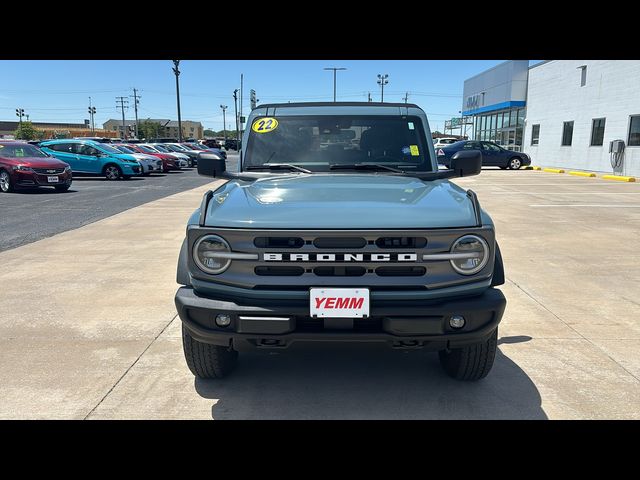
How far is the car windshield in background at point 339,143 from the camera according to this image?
4324 mm

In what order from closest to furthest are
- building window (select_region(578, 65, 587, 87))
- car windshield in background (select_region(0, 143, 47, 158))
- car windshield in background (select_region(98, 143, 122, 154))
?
1. car windshield in background (select_region(0, 143, 47, 158))
2. car windshield in background (select_region(98, 143, 122, 154))
3. building window (select_region(578, 65, 587, 87))

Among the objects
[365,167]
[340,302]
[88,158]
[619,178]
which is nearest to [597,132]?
[619,178]

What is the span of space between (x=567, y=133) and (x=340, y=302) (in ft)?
90.9

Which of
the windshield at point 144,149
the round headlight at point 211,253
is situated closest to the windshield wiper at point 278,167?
the round headlight at point 211,253

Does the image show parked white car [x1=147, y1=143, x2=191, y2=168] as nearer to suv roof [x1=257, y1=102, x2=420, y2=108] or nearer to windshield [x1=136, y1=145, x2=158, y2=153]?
windshield [x1=136, y1=145, x2=158, y2=153]

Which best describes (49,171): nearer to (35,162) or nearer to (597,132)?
(35,162)

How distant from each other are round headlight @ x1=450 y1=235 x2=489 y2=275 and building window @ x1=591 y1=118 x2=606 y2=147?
2393 centimetres

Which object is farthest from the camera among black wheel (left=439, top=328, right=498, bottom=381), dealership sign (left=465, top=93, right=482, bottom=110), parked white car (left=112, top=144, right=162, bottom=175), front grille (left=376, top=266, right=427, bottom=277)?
dealership sign (left=465, top=93, right=482, bottom=110)

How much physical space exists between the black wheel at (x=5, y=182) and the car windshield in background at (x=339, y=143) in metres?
14.4

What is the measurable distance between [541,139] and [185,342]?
30162mm

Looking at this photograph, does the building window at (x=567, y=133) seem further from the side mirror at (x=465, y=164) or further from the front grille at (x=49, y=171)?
the side mirror at (x=465, y=164)

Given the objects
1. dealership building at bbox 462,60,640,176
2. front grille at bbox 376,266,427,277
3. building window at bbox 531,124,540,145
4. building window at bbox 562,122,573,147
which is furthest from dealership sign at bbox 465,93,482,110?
front grille at bbox 376,266,427,277

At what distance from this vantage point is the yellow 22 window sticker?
14.9 ft
